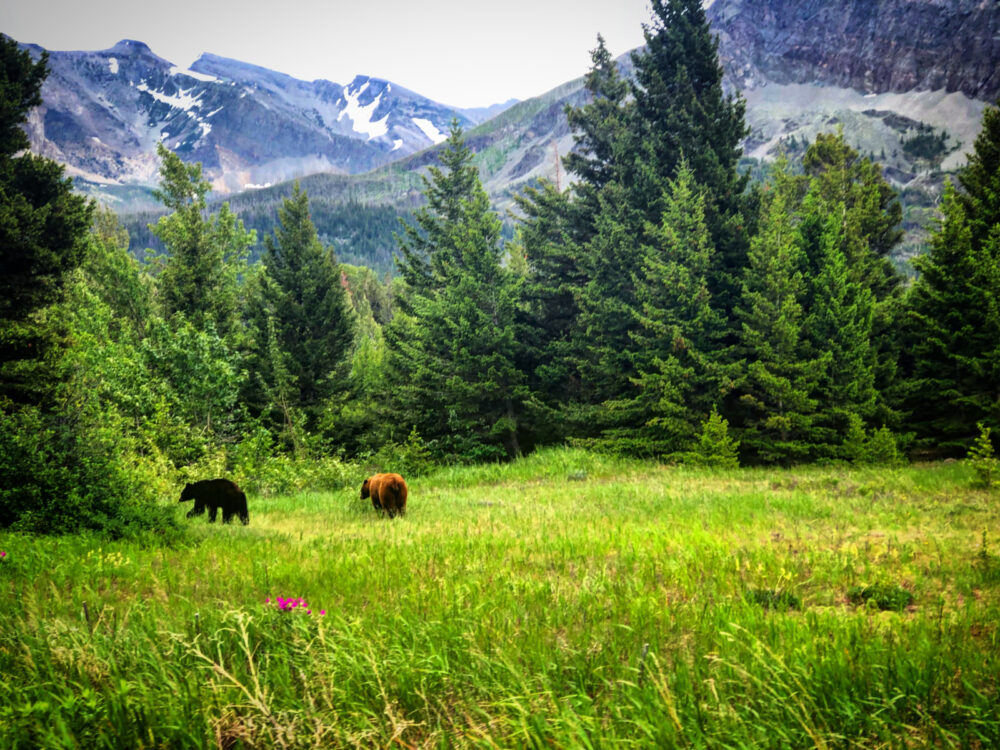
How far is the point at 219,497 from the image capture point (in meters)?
9.89

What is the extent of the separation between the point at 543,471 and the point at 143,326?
27.0m

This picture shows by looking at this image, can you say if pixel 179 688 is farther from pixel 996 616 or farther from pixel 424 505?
pixel 424 505

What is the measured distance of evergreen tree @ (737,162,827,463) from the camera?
59.3 feet

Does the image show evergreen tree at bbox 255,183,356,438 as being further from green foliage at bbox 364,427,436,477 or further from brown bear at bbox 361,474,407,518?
brown bear at bbox 361,474,407,518

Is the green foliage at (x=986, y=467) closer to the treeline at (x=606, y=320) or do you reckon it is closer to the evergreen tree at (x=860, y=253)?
the treeline at (x=606, y=320)

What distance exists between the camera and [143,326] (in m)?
29.9

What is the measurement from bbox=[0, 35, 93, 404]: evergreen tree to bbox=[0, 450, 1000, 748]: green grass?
11.0m

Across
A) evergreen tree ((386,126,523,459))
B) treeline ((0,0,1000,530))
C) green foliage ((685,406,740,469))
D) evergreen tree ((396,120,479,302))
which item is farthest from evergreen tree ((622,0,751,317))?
evergreen tree ((396,120,479,302))

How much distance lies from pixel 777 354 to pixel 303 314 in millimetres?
26208

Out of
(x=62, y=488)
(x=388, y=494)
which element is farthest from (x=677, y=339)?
Answer: (x=62, y=488)

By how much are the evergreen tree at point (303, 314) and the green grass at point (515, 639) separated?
24.3m

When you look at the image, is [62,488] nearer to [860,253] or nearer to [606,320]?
[606,320]

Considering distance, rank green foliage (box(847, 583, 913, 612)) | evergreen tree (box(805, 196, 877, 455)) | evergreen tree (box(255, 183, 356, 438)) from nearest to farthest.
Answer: green foliage (box(847, 583, 913, 612)) < evergreen tree (box(805, 196, 877, 455)) < evergreen tree (box(255, 183, 356, 438))

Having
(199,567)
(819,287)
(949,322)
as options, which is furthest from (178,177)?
(949,322)
